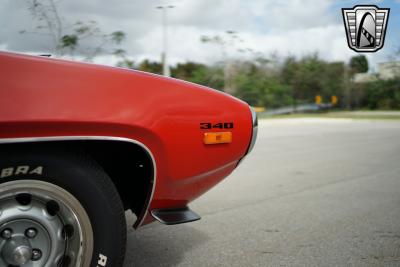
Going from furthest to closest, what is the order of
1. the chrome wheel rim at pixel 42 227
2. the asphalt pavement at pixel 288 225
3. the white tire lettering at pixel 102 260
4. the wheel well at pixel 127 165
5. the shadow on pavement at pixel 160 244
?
the asphalt pavement at pixel 288 225 → the shadow on pavement at pixel 160 244 → the wheel well at pixel 127 165 → the white tire lettering at pixel 102 260 → the chrome wheel rim at pixel 42 227

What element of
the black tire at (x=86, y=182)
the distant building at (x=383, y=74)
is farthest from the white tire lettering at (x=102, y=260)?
the distant building at (x=383, y=74)

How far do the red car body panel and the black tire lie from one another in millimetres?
115

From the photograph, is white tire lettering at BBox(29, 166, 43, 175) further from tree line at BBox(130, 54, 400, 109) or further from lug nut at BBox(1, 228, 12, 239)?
tree line at BBox(130, 54, 400, 109)

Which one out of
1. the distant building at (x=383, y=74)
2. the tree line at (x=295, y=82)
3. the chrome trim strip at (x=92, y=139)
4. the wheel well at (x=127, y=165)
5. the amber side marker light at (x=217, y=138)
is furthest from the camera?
the distant building at (x=383, y=74)

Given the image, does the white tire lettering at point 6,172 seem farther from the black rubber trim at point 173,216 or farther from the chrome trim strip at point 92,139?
the black rubber trim at point 173,216

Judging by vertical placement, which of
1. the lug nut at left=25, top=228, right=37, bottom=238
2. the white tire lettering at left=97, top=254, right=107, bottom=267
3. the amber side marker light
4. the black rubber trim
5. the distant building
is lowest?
the white tire lettering at left=97, top=254, right=107, bottom=267

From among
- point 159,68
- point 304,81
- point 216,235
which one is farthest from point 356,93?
point 216,235

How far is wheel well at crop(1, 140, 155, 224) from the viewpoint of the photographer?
2.23 meters

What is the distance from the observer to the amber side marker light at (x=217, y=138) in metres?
2.41

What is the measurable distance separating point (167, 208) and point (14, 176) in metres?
0.93

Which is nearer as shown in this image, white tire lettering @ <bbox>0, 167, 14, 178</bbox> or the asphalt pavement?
white tire lettering @ <bbox>0, 167, 14, 178</bbox>

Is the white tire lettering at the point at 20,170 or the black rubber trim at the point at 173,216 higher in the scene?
the white tire lettering at the point at 20,170

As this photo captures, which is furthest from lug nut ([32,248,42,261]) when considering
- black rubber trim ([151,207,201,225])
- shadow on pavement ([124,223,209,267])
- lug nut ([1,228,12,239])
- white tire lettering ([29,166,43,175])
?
shadow on pavement ([124,223,209,267])

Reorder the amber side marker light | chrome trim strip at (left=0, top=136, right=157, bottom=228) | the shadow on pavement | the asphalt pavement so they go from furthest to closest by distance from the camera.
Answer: the asphalt pavement → the shadow on pavement → the amber side marker light → chrome trim strip at (left=0, top=136, right=157, bottom=228)
